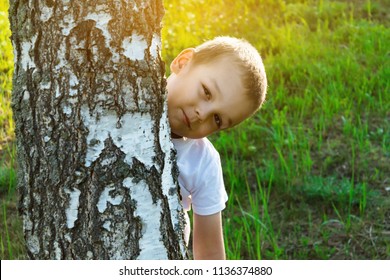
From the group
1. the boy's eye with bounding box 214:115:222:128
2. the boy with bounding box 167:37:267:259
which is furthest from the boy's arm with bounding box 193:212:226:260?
the boy's eye with bounding box 214:115:222:128

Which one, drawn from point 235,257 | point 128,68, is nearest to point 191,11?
point 235,257

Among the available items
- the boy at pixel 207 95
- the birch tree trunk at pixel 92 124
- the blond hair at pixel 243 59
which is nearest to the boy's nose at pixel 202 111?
Result: the boy at pixel 207 95

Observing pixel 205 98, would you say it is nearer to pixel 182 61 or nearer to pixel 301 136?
pixel 182 61

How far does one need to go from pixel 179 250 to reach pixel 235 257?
3.17 feet

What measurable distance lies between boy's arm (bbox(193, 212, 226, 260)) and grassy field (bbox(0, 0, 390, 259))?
46 cm

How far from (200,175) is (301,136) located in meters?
1.59

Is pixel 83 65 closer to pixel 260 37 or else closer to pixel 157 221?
pixel 157 221

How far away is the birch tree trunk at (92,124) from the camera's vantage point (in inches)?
68.4

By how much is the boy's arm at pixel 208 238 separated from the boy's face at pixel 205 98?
14.3 inches

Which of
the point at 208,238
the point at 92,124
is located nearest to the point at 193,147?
the point at 208,238

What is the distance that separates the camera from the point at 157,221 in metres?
1.84

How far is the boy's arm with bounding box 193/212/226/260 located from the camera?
2.35 meters

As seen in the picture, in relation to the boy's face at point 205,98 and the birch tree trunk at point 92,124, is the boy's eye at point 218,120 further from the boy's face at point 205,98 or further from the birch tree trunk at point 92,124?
the birch tree trunk at point 92,124

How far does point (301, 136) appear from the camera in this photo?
12.3ft
